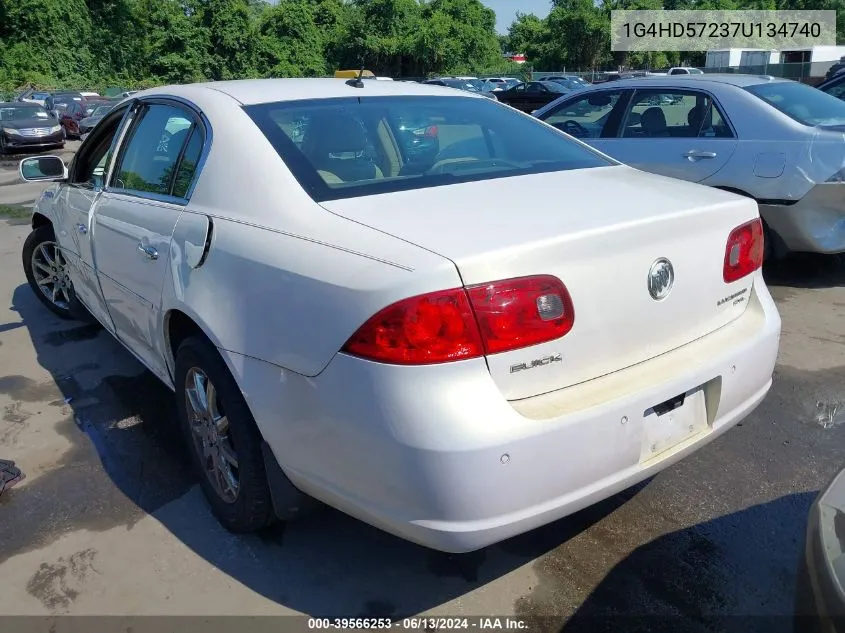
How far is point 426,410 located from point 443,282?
0.34 m

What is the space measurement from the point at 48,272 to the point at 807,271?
6059mm

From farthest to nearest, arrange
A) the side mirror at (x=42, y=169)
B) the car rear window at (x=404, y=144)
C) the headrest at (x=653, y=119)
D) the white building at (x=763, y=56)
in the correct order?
the white building at (x=763, y=56) < the headrest at (x=653, y=119) < the side mirror at (x=42, y=169) < the car rear window at (x=404, y=144)

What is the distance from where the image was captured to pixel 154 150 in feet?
11.1

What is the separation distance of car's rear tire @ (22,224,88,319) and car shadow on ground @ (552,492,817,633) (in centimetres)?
417

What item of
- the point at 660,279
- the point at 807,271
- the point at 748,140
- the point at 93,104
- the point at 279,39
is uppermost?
the point at 279,39

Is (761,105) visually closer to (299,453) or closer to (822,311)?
(822,311)

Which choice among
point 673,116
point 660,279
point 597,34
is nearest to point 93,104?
point 673,116

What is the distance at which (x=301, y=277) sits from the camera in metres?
2.18

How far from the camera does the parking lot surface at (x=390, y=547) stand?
2.47m

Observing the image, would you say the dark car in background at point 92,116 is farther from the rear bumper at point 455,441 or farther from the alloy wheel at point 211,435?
the rear bumper at point 455,441

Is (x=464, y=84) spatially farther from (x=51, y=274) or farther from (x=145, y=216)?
(x=145, y=216)

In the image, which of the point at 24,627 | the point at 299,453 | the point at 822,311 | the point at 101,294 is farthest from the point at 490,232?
the point at 822,311

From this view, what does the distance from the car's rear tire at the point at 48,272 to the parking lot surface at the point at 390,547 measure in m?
1.62

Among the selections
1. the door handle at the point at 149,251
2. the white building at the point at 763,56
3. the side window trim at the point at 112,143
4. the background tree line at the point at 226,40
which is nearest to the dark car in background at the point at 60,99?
the background tree line at the point at 226,40
